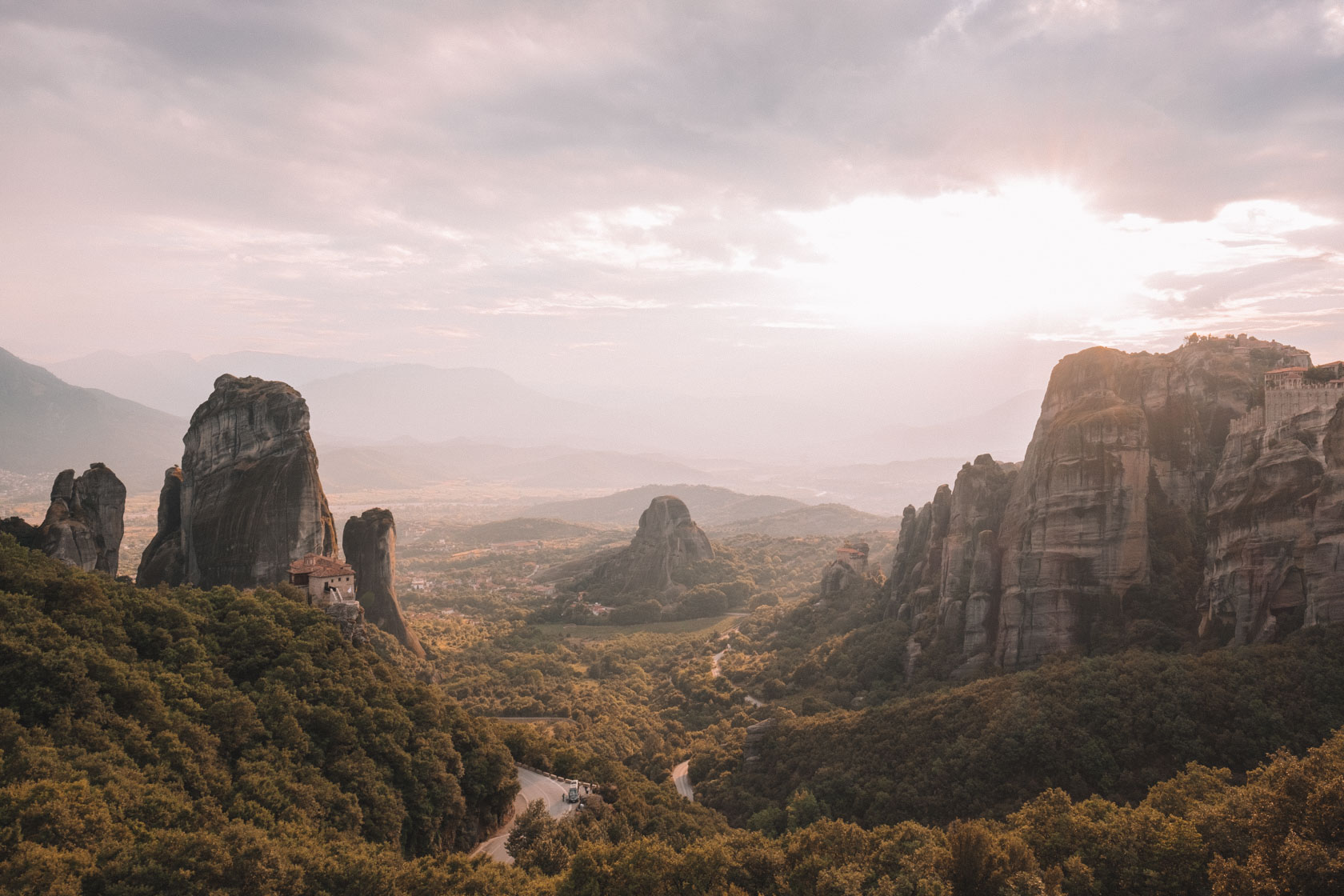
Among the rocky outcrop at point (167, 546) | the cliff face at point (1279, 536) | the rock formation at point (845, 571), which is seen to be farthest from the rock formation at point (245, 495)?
the cliff face at point (1279, 536)

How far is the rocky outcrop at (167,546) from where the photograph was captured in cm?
5684

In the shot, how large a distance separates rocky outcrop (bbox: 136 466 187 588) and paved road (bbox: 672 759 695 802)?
132ft

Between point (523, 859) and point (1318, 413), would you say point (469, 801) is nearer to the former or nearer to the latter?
point (523, 859)

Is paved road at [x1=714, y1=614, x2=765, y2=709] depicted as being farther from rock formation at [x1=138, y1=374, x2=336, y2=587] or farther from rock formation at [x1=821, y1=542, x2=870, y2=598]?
rock formation at [x1=138, y1=374, x2=336, y2=587]

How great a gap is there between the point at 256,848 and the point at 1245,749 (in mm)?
38197

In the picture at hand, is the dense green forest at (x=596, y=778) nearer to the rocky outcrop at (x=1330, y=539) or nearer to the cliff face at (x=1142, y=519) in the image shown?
the rocky outcrop at (x=1330, y=539)

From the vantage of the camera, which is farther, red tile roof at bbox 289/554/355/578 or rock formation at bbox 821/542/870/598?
rock formation at bbox 821/542/870/598

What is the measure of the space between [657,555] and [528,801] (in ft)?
265

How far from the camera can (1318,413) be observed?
39000mm

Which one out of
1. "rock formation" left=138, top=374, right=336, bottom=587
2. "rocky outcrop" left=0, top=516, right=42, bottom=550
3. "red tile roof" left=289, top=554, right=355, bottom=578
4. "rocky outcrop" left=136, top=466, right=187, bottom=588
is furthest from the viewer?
"rocky outcrop" left=136, top=466, right=187, bottom=588

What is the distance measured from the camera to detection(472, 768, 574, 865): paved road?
1383 inches

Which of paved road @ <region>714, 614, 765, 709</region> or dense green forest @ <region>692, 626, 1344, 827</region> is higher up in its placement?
dense green forest @ <region>692, 626, 1344, 827</region>

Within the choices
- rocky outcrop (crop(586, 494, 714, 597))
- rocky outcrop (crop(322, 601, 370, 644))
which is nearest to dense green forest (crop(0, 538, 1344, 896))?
rocky outcrop (crop(322, 601, 370, 644))

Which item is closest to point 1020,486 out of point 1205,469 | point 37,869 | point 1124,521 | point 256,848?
point 1124,521
